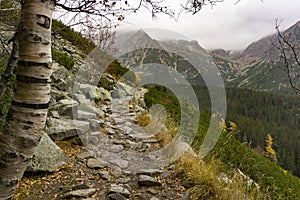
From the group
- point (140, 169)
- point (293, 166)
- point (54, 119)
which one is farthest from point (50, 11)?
point (293, 166)

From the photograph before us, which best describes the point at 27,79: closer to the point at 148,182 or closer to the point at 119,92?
the point at 148,182

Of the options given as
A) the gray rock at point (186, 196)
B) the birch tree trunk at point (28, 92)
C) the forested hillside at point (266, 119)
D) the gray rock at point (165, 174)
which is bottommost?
the forested hillside at point (266, 119)

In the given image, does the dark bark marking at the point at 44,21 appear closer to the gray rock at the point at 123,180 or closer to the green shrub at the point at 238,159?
the gray rock at the point at 123,180

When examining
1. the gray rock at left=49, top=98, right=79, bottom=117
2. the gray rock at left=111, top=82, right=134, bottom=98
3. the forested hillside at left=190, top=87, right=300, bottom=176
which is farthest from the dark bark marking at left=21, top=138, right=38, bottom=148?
the forested hillside at left=190, top=87, right=300, bottom=176

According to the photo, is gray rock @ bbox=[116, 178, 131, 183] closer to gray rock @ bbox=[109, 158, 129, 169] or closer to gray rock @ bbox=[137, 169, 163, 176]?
gray rock @ bbox=[137, 169, 163, 176]

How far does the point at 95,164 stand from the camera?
13.6 ft

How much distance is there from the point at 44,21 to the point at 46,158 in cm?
265

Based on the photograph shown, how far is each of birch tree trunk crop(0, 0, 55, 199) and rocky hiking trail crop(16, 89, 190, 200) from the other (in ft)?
5.45

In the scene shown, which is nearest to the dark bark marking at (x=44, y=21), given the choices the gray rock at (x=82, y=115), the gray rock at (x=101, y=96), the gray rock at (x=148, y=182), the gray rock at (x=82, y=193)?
the gray rock at (x=82, y=193)

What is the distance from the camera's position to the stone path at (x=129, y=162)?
337 cm

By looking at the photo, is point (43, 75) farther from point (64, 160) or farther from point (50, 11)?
point (64, 160)

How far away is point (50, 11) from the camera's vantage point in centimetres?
158

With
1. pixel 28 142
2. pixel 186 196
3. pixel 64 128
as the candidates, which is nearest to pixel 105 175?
pixel 186 196

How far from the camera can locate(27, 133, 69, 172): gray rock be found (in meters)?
3.55
